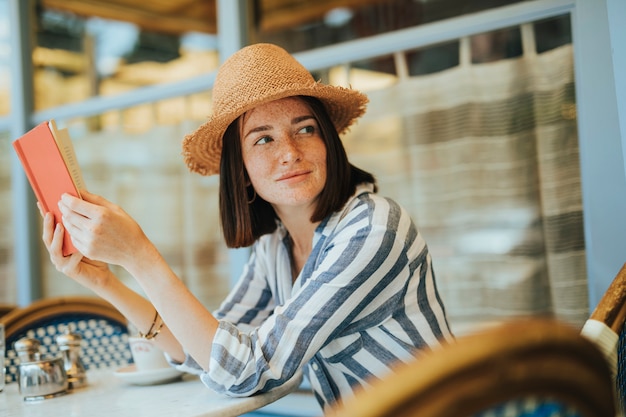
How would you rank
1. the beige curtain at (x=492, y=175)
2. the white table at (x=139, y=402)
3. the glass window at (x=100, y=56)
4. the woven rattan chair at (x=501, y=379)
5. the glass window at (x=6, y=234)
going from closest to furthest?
the woven rattan chair at (x=501, y=379), the white table at (x=139, y=402), the beige curtain at (x=492, y=175), the glass window at (x=100, y=56), the glass window at (x=6, y=234)

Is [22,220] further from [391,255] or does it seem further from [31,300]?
[391,255]

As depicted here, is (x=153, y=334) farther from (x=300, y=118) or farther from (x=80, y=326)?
(x=300, y=118)

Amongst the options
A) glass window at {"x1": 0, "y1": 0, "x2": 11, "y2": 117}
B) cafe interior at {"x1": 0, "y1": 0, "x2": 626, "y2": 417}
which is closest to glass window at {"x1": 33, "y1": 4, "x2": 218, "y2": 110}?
cafe interior at {"x1": 0, "y1": 0, "x2": 626, "y2": 417}

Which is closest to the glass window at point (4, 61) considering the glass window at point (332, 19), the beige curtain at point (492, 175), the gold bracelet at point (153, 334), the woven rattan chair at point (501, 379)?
the glass window at point (332, 19)

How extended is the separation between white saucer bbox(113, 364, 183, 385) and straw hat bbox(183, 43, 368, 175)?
0.58 m

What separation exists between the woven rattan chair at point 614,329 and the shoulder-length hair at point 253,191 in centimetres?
68

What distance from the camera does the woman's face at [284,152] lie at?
1.52 meters

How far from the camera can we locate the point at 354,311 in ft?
4.36

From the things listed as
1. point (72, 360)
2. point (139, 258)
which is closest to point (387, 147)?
point (139, 258)

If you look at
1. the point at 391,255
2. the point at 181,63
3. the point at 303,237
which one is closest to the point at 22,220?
the point at 181,63

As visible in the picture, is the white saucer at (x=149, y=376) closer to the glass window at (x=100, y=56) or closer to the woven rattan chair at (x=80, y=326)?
the woven rattan chair at (x=80, y=326)

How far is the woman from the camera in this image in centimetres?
131

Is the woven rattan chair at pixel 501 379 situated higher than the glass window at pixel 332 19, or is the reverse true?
the glass window at pixel 332 19

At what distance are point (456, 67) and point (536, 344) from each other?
165 centimetres
